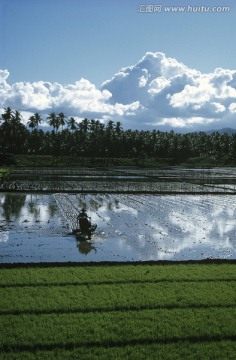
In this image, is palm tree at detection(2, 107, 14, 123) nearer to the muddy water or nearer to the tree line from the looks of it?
the tree line

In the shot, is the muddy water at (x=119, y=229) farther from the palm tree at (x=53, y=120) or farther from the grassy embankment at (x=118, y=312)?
the palm tree at (x=53, y=120)

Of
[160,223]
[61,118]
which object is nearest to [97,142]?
[61,118]

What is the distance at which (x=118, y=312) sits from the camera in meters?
9.52

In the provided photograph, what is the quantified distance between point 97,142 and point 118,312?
98051 mm

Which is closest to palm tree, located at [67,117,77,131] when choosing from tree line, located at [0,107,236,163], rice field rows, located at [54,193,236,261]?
tree line, located at [0,107,236,163]

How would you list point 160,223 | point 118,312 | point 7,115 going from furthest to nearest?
point 7,115
point 160,223
point 118,312

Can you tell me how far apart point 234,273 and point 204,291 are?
6.97 feet

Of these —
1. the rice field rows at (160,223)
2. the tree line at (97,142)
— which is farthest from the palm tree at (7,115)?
the rice field rows at (160,223)

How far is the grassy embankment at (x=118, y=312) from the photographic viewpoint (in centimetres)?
787

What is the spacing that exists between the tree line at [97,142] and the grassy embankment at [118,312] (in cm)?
8347

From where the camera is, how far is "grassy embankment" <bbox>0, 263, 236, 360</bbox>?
787 cm

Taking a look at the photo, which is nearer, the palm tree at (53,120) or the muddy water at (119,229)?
the muddy water at (119,229)

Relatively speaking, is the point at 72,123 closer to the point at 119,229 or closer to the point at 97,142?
the point at 97,142

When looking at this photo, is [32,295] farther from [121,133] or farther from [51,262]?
[121,133]
